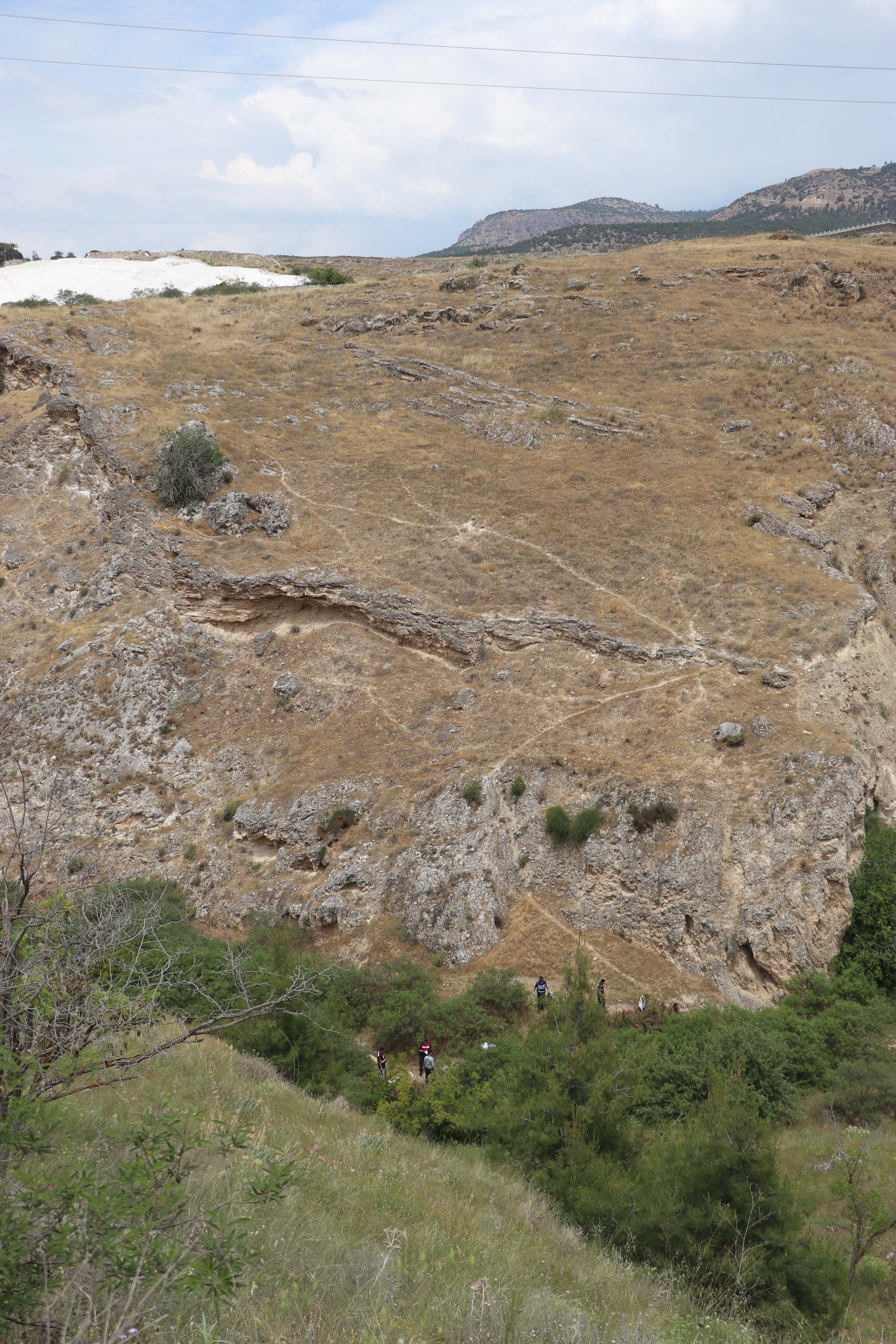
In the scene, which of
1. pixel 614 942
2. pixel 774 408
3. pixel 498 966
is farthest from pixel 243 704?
pixel 774 408

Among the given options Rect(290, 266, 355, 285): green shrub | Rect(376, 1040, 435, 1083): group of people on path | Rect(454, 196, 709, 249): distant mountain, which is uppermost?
Rect(454, 196, 709, 249): distant mountain

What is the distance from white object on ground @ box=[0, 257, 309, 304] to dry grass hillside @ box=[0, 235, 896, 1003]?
23302mm

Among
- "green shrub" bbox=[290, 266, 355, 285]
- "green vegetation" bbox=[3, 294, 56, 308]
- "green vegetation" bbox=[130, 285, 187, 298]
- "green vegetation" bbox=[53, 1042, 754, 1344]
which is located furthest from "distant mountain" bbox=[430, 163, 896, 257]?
"green vegetation" bbox=[53, 1042, 754, 1344]

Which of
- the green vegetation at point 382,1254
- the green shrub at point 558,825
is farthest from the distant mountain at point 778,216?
Result: the green vegetation at point 382,1254

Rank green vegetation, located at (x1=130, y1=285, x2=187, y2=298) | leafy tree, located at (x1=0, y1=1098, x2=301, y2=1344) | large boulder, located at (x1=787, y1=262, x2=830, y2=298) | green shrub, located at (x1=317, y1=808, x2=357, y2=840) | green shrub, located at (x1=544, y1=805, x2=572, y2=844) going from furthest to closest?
green vegetation, located at (x1=130, y1=285, x2=187, y2=298)
large boulder, located at (x1=787, y1=262, x2=830, y2=298)
green shrub, located at (x1=317, y1=808, x2=357, y2=840)
green shrub, located at (x1=544, y1=805, x2=572, y2=844)
leafy tree, located at (x1=0, y1=1098, x2=301, y2=1344)

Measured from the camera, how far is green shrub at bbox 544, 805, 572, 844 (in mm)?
18984

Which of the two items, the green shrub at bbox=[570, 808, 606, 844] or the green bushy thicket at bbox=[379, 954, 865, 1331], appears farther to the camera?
the green shrub at bbox=[570, 808, 606, 844]

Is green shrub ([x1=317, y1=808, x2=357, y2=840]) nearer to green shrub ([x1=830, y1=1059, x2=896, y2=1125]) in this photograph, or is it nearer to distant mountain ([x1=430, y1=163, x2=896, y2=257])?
green shrub ([x1=830, y1=1059, x2=896, y2=1125])

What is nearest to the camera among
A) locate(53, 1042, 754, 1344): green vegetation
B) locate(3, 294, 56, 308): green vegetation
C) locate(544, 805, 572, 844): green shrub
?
locate(53, 1042, 754, 1344): green vegetation

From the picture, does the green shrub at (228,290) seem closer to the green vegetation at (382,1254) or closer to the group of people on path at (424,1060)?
the group of people on path at (424,1060)

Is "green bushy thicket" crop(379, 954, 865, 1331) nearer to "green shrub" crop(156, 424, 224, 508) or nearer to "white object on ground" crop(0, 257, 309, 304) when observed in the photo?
"green shrub" crop(156, 424, 224, 508)

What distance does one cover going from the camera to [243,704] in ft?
82.0

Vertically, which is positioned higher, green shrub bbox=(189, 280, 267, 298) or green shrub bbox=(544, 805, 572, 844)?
green shrub bbox=(189, 280, 267, 298)

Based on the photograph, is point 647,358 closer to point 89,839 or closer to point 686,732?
point 686,732
